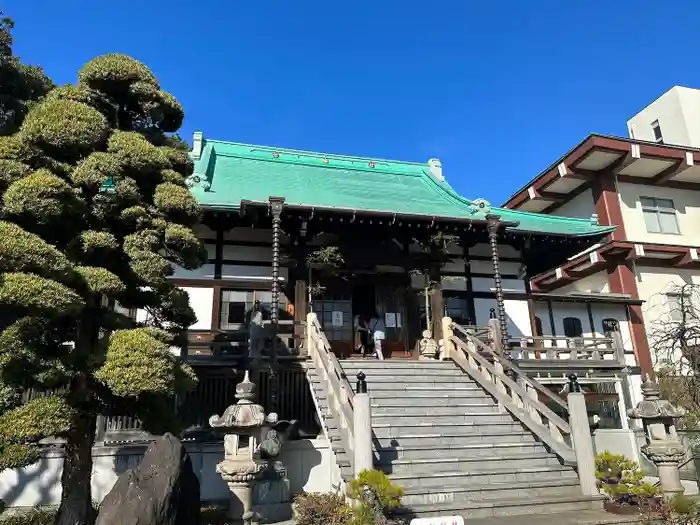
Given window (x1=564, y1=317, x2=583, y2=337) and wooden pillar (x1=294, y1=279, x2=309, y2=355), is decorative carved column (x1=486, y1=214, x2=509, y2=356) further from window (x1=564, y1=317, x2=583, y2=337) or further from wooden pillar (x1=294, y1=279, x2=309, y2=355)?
wooden pillar (x1=294, y1=279, x2=309, y2=355)

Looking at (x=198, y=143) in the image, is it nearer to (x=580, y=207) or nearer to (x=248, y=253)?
(x=248, y=253)

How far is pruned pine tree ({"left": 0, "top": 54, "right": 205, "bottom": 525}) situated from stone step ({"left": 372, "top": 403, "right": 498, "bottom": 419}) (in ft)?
15.3

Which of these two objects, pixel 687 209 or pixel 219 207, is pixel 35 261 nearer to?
pixel 219 207

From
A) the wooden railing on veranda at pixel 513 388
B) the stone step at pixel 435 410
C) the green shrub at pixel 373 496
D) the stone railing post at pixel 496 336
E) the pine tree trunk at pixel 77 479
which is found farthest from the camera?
the stone railing post at pixel 496 336

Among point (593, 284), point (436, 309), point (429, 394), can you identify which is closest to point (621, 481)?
point (429, 394)

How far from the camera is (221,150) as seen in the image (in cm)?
2066

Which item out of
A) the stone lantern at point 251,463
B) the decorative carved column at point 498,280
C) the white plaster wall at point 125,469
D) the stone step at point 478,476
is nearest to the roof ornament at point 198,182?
the white plaster wall at point 125,469

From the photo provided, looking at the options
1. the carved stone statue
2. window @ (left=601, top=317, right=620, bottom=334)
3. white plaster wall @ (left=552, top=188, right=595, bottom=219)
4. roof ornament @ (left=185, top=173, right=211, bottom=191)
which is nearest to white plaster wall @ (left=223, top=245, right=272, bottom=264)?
roof ornament @ (left=185, top=173, right=211, bottom=191)

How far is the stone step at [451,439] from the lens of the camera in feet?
33.6

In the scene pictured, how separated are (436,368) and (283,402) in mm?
4185

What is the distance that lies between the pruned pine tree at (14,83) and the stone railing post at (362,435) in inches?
346

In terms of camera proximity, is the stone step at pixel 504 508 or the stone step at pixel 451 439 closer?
the stone step at pixel 504 508

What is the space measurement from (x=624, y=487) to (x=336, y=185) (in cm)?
1338

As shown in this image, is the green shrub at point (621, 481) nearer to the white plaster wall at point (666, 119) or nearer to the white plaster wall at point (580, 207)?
the white plaster wall at point (580, 207)
